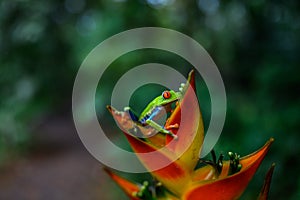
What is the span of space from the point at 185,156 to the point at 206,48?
2.11 m

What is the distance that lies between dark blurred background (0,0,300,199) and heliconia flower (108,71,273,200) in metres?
0.96

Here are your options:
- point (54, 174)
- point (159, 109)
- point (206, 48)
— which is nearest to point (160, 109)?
point (159, 109)

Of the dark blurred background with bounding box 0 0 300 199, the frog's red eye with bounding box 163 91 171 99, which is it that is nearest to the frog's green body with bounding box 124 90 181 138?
the frog's red eye with bounding box 163 91 171 99

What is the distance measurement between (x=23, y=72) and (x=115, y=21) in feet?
2.01

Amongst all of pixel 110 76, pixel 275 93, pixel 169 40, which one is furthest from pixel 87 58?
pixel 275 93

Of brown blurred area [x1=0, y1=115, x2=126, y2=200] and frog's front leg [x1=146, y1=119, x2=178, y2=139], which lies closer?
frog's front leg [x1=146, y1=119, x2=178, y2=139]

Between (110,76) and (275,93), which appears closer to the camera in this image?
(275,93)

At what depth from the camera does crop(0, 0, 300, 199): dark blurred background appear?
5.32 ft

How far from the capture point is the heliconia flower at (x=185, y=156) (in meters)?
0.44

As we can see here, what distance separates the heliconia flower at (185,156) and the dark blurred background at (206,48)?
0.96 metres

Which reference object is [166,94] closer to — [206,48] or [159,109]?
[159,109]

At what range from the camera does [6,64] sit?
243cm

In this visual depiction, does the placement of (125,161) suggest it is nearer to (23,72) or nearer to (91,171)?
(23,72)

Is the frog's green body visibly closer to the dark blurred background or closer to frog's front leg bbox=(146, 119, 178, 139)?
frog's front leg bbox=(146, 119, 178, 139)
